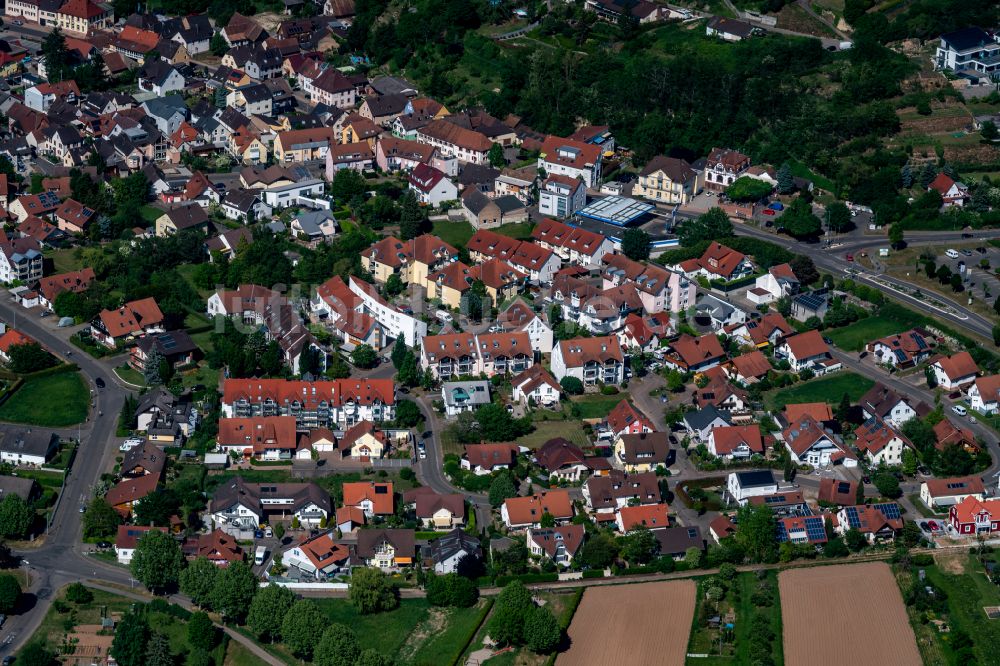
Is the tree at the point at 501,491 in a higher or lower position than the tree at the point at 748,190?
higher

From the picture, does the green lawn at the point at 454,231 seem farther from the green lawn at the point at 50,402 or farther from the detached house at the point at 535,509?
the detached house at the point at 535,509

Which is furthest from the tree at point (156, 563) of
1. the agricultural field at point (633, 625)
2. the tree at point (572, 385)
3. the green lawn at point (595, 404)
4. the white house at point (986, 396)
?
the white house at point (986, 396)

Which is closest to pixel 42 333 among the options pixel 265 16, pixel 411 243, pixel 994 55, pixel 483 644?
pixel 411 243

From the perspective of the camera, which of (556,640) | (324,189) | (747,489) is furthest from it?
(324,189)

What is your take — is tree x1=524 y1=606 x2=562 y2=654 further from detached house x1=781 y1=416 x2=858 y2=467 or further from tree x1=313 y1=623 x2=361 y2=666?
detached house x1=781 y1=416 x2=858 y2=467

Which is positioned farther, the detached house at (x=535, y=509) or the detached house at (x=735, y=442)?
the detached house at (x=735, y=442)

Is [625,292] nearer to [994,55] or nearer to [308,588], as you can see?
[308,588]
